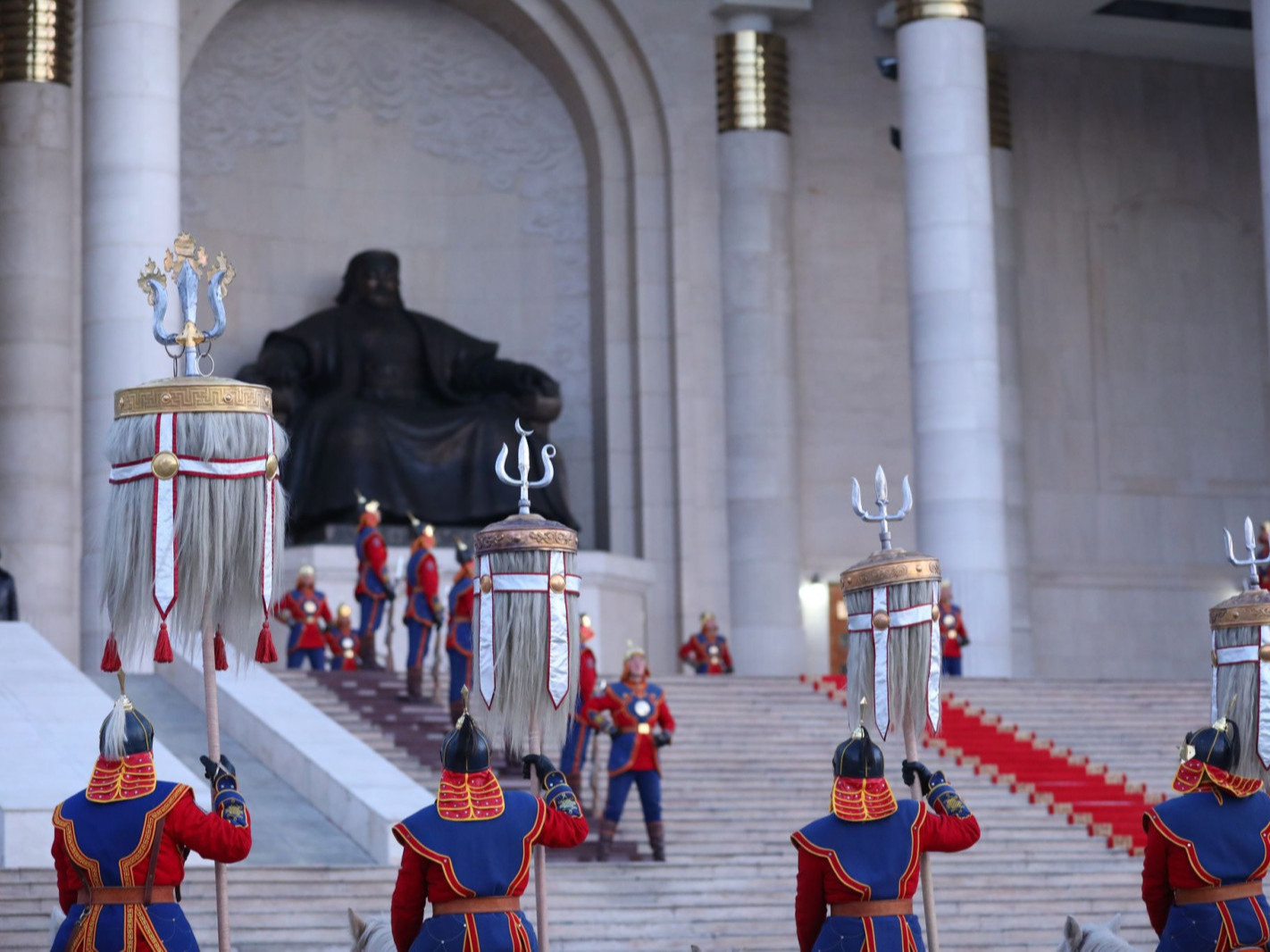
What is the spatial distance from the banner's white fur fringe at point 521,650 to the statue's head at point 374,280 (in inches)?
609

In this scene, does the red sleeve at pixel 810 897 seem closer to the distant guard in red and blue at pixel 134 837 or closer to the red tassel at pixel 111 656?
the distant guard in red and blue at pixel 134 837

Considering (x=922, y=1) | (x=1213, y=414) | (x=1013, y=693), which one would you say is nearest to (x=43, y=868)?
(x=1013, y=693)

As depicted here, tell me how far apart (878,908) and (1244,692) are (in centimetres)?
305

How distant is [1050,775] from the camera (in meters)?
15.1

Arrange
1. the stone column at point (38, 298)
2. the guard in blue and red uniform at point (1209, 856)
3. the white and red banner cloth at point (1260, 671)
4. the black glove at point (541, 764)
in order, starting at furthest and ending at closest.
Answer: the stone column at point (38, 298) → the white and red banner cloth at point (1260, 671) → the guard in blue and red uniform at point (1209, 856) → the black glove at point (541, 764)

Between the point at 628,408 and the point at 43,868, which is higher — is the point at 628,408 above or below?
above

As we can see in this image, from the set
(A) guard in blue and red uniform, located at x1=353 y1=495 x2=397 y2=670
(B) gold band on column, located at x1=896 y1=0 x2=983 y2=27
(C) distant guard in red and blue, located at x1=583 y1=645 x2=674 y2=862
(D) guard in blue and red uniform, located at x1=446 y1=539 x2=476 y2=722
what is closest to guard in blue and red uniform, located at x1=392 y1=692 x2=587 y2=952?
(C) distant guard in red and blue, located at x1=583 y1=645 x2=674 y2=862

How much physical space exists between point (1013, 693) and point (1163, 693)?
130 centimetres

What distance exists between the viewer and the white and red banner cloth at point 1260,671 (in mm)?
9625

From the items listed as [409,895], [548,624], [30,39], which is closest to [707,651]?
[30,39]

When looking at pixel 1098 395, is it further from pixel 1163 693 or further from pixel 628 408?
pixel 1163 693

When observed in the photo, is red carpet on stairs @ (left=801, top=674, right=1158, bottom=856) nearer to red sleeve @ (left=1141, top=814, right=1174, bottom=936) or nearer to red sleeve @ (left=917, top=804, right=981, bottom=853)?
red sleeve @ (left=1141, top=814, right=1174, bottom=936)

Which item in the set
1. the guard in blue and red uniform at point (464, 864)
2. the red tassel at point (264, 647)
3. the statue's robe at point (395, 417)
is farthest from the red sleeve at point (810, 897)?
the statue's robe at point (395, 417)

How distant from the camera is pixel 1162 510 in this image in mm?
26703
